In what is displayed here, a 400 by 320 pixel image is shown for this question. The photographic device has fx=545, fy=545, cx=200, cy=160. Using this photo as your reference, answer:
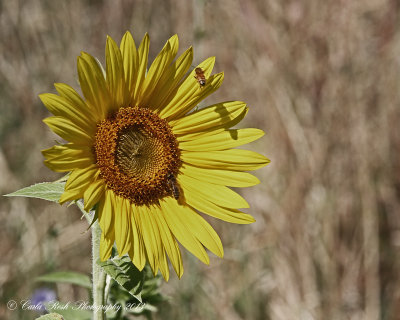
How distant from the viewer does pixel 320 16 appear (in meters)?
5.20

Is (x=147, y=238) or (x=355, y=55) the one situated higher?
(x=355, y=55)

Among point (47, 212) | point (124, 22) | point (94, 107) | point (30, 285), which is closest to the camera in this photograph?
point (94, 107)

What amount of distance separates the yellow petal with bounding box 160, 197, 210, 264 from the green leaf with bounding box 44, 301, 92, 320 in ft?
1.84

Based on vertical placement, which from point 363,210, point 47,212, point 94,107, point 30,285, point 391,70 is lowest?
point 363,210

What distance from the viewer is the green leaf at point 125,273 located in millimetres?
1827

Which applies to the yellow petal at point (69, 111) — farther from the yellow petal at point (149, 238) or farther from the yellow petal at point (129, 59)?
the yellow petal at point (149, 238)

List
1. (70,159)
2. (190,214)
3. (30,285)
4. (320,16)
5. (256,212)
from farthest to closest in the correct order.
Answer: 1. (320,16)
2. (256,212)
3. (30,285)
4. (190,214)
5. (70,159)

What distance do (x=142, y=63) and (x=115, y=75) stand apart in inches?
5.4

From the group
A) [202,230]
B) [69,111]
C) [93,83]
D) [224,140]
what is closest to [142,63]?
[93,83]

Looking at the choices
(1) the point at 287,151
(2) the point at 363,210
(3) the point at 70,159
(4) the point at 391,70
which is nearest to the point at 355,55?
(4) the point at 391,70

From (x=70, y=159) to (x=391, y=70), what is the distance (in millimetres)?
3827

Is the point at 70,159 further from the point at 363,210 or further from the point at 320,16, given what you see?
the point at 320,16

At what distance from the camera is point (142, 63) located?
207 cm

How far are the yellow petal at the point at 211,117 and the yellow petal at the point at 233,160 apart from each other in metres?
0.12
